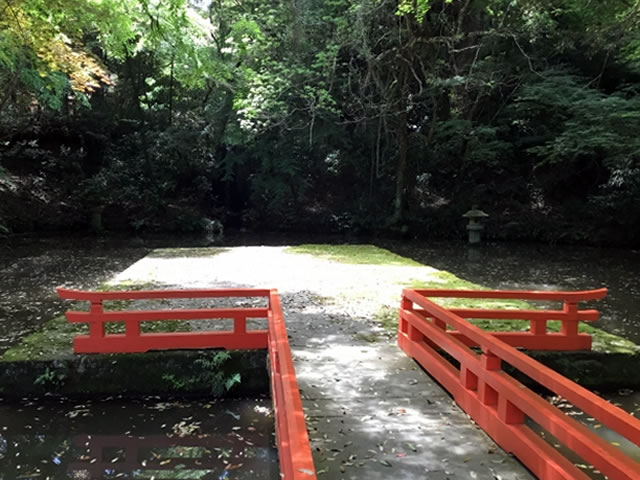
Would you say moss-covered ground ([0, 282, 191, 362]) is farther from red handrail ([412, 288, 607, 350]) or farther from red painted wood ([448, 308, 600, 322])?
red painted wood ([448, 308, 600, 322])

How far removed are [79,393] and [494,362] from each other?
419cm

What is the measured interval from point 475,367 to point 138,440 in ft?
10.0

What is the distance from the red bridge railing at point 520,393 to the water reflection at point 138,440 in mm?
1711

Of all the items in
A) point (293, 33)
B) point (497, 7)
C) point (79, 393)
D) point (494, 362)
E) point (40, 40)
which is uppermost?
point (497, 7)

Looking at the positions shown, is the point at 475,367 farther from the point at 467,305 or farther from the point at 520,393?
the point at 467,305

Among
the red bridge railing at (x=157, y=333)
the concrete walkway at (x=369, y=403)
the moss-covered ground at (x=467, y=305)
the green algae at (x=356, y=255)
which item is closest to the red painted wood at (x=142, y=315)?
the red bridge railing at (x=157, y=333)

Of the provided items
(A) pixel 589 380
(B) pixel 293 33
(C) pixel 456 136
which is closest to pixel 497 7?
(C) pixel 456 136

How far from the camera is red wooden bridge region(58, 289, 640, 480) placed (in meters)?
2.66

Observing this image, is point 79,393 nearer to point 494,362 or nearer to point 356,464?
point 356,464

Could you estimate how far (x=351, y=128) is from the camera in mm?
23422

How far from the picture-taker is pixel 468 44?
19375 mm

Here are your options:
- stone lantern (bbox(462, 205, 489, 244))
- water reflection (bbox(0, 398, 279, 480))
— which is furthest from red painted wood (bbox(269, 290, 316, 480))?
stone lantern (bbox(462, 205, 489, 244))

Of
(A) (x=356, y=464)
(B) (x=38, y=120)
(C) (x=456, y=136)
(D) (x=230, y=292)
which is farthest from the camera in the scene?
(B) (x=38, y=120)

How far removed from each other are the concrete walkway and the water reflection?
2.49ft
